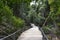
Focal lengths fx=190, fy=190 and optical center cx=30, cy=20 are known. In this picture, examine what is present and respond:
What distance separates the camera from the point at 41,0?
150 feet

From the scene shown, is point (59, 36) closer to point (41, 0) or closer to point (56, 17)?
point (56, 17)

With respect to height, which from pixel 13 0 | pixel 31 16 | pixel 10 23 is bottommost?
pixel 31 16

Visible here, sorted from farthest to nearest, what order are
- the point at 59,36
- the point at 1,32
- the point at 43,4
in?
the point at 43,4, the point at 59,36, the point at 1,32

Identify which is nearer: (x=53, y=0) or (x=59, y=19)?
(x=53, y=0)

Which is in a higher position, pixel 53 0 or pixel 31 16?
pixel 53 0

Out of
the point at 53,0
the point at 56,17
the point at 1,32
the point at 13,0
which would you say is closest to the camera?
the point at 13,0

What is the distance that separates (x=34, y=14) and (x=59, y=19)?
45.6 m

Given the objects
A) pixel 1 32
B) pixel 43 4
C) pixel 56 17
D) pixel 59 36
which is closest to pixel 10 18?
pixel 1 32

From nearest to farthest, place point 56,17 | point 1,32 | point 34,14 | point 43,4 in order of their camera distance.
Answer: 1. point 1,32
2. point 56,17
3. point 43,4
4. point 34,14

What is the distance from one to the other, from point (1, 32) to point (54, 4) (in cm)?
1296

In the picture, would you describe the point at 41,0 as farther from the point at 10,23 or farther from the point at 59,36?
the point at 10,23

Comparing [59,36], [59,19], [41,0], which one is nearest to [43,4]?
[41,0]

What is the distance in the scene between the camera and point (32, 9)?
3071 inches

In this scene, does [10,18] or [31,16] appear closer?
[10,18]
